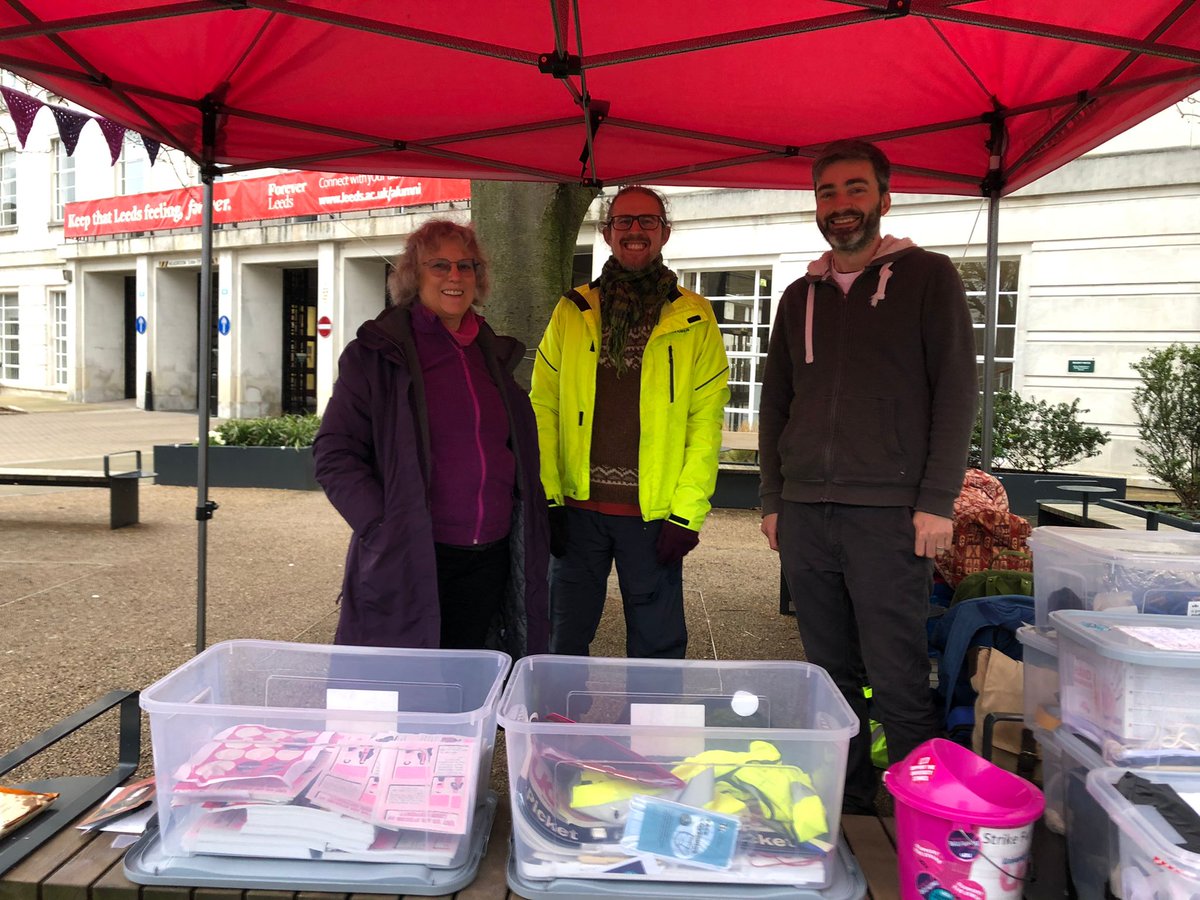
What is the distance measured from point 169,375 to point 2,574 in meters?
17.0

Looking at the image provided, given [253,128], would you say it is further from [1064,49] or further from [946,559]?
[946,559]

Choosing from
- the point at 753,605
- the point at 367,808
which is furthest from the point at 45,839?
the point at 753,605

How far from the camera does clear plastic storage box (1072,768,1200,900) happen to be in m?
1.25

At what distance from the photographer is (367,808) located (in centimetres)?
161

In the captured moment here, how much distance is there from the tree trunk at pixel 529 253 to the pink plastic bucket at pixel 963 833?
346 centimetres

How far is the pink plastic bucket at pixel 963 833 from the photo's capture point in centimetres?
146

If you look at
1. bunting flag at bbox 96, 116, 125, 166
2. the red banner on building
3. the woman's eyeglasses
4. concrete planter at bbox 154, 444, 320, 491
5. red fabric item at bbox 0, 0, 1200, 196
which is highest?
the red banner on building

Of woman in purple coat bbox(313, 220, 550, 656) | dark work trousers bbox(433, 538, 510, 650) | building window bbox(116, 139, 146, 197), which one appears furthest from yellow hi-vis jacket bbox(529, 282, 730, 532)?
building window bbox(116, 139, 146, 197)

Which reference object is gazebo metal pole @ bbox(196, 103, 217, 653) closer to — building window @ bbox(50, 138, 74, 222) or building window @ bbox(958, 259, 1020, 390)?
building window @ bbox(958, 259, 1020, 390)

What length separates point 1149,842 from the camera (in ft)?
4.26

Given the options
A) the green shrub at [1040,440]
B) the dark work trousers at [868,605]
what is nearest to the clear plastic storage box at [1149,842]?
the dark work trousers at [868,605]

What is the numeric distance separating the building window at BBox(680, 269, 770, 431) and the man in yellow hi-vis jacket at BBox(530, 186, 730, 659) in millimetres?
10766

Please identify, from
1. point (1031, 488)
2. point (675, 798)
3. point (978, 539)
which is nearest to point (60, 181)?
point (1031, 488)

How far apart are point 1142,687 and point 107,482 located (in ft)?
25.8
